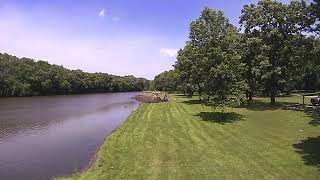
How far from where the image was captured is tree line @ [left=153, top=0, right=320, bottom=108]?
38219 millimetres

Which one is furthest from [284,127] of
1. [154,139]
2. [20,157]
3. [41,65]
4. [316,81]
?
[41,65]

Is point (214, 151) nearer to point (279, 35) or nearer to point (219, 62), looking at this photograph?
point (219, 62)

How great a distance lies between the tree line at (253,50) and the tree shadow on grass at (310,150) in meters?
12.3

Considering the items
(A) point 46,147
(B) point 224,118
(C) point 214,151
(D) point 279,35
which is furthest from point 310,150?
(D) point 279,35

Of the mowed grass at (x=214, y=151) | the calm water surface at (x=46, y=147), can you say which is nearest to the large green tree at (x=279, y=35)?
the mowed grass at (x=214, y=151)

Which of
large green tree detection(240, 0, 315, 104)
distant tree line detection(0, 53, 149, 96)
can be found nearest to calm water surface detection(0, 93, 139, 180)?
large green tree detection(240, 0, 315, 104)

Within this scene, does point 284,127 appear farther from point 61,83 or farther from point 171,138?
point 61,83

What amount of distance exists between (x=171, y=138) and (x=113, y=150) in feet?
17.2

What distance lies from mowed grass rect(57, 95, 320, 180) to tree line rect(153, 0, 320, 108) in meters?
4.39

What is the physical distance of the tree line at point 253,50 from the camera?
38219 millimetres

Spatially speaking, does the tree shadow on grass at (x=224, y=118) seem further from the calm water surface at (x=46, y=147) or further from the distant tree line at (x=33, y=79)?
the distant tree line at (x=33, y=79)

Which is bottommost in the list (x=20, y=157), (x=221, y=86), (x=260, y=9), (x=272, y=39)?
(x=20, y=157)

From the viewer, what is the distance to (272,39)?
166ft

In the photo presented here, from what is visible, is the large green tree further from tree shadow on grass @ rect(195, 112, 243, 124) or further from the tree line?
tree shadow on grass @ rect(195, 112, 243, 124)
